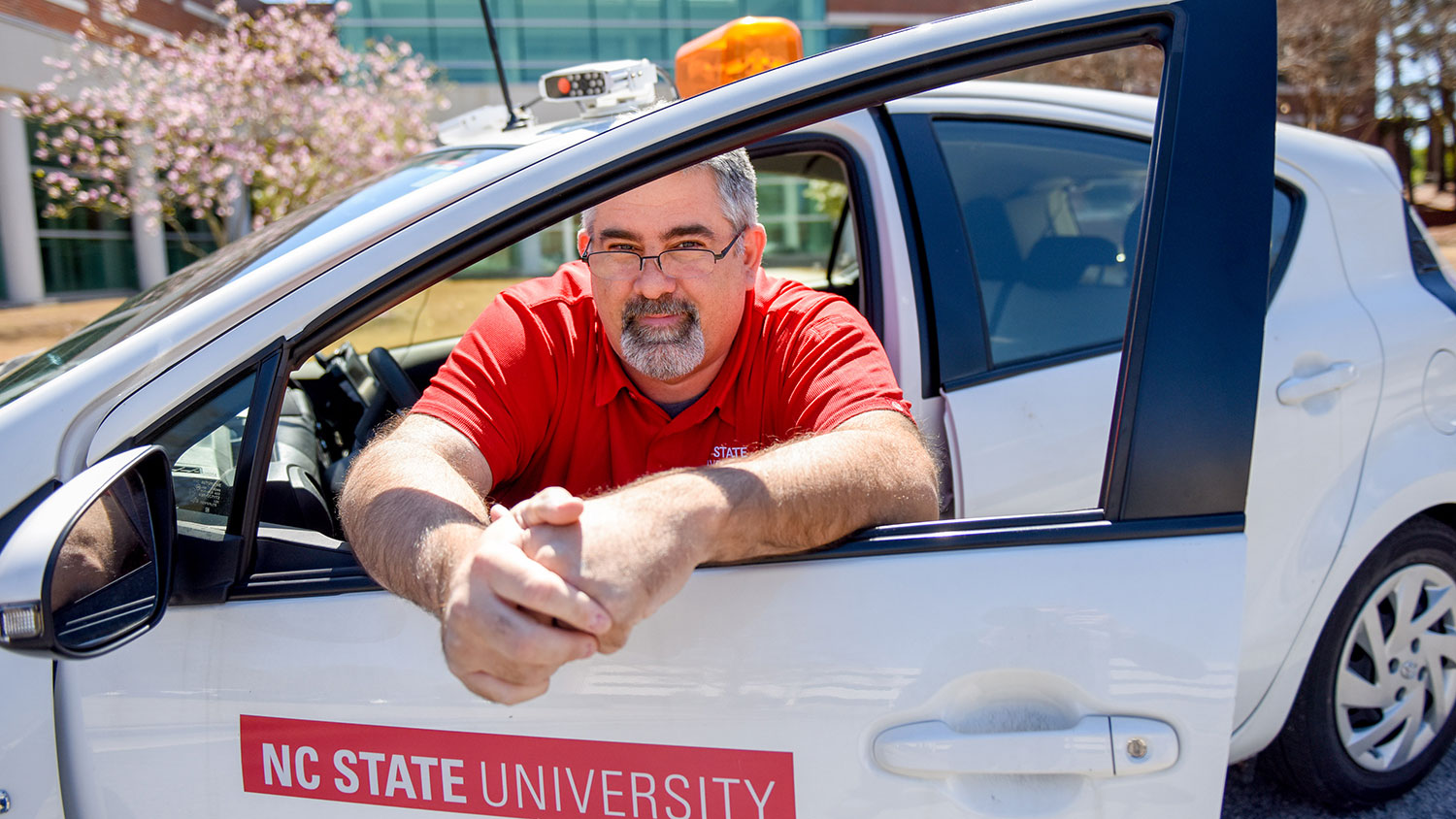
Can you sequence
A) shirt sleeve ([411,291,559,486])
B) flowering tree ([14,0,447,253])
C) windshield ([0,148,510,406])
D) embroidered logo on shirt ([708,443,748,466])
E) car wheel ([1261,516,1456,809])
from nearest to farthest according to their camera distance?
windshield ([0,148,510,406])
shirt sleeve ([411,291,559,486])
embroidered logo on shirt ([708,443,748,466])
car wheel ([1261,516,1456,809])
flowering tree ([14,0,447,253])

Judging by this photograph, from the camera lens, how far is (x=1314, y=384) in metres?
1.83

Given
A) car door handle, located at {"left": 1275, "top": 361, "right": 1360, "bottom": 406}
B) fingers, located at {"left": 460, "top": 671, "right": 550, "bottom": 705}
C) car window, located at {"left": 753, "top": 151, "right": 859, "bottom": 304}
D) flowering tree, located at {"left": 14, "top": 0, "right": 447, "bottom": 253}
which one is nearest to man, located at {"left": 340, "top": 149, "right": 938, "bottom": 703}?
fingers, located at {"left": 460, "top": 671, "right": 550, "bottom": 705}

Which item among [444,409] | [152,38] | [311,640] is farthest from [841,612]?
[152,38]

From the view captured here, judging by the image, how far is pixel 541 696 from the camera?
1182 millimetres

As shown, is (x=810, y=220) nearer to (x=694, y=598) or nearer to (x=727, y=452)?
(x=727, y=452)

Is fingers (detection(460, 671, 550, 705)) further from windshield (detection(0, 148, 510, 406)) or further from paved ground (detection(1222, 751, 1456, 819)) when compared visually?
paved ground (detection(1222, 751, 1456, 819))

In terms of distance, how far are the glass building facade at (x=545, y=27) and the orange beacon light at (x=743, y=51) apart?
18830 mm

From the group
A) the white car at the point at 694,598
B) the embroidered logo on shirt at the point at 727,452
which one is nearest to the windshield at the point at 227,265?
the white car at the point at 694,598

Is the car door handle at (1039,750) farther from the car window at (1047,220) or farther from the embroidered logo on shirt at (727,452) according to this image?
the car window at (1047,220)

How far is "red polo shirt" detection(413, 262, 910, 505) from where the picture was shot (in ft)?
5.48

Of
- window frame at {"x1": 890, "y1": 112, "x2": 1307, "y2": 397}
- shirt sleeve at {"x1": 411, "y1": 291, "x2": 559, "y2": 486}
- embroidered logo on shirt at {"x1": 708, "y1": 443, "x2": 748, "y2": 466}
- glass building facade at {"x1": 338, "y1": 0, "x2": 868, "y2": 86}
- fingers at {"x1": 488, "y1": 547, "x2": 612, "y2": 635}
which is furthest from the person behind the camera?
glass building facade at {"x1": 338, "y1": 0, "x2": 868, "y2": 86}

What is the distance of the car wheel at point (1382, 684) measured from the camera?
196 cm

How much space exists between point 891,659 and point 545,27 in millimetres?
21148

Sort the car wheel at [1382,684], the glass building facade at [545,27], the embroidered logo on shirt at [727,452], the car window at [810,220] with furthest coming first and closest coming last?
the glass building facade at [545,27] → the car window at [810,220] → the car wheel at [1382,684] → the embroidered logo on shirt at [727,452]
